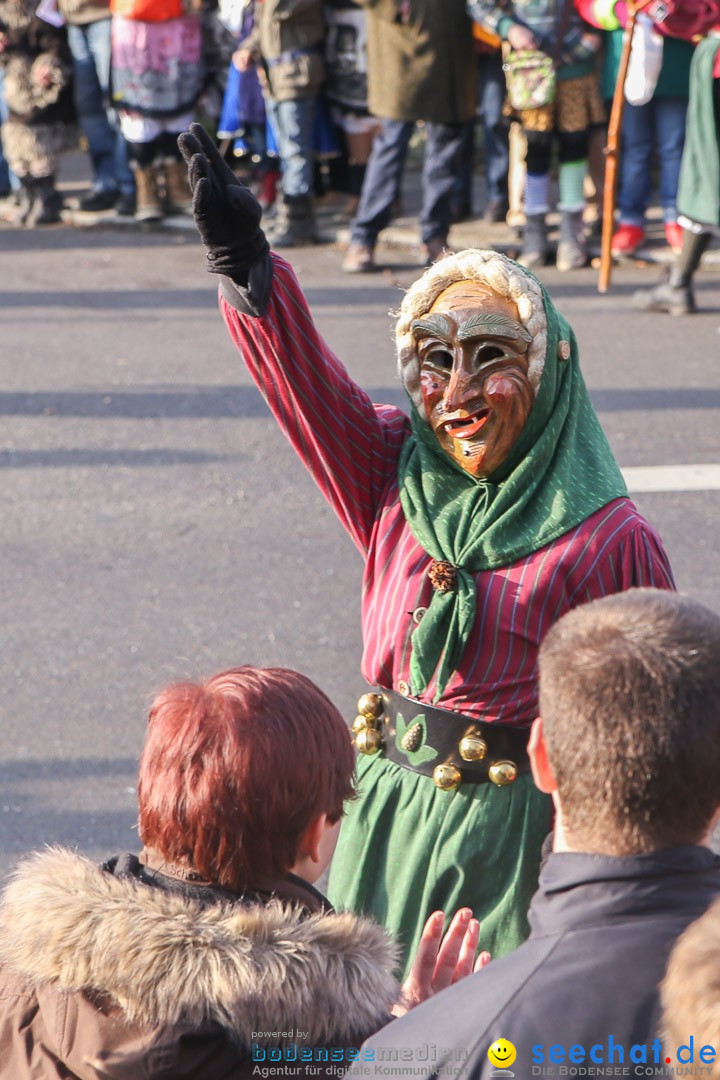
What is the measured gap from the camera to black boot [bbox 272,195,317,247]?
928 centimetres

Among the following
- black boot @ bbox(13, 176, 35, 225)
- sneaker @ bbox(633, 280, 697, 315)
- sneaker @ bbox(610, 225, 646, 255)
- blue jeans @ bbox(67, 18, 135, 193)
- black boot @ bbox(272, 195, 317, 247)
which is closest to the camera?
sneaker @ bbox(633, 280, 697, 315)

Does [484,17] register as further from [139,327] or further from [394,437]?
[394,437]

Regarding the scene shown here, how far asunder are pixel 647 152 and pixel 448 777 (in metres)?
6.92

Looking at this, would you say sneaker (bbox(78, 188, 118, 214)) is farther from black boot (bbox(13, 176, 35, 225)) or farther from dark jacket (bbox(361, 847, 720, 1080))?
dark jacket (bbox(361, 847, 720, 1080))

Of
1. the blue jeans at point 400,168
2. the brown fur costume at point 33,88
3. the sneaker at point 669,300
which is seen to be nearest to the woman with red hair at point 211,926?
the sneaker at point 669,300

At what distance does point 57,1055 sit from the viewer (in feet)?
5.95

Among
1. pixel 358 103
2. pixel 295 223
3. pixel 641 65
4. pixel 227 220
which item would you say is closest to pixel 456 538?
pixel 227 220

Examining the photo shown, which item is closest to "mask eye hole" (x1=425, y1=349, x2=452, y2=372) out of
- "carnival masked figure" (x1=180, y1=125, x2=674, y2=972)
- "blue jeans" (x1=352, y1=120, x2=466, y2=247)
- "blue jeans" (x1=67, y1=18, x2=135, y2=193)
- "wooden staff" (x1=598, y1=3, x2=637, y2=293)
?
"carnival masked figure" (x1=180, y1=125, x2=674, y2=972)

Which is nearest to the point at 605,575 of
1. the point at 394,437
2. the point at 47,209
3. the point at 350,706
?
the point at 394,437

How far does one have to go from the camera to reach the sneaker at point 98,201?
1053 cm

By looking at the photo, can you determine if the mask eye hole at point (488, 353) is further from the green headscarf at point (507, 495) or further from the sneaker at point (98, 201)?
the sneaker at point (98, 201)

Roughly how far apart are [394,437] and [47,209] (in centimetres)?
830

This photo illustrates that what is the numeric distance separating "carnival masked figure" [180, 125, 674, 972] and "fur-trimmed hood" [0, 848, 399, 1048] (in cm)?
68

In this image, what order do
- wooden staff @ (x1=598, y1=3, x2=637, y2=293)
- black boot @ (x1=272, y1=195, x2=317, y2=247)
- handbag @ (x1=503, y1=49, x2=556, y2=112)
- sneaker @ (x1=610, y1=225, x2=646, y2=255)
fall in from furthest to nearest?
black boot @ (x1=272, y1=195, x2=317, y2=247) < sneaker @ (x1=610, y1=225, x2=646, y2=255) < handbag @ (x1=503, y1=49, x2=556, y2=112) < wooden staff @ (x1=598, y1=3, x2=637, y2=293)
